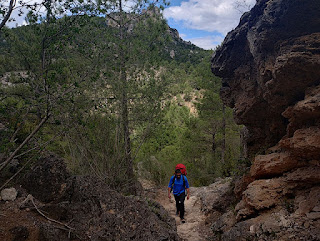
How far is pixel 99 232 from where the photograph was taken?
3666 millimetres

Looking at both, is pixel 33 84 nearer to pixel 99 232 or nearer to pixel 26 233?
pixel 26 233

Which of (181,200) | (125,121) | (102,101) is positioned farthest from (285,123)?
(102,101)

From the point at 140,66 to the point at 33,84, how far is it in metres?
4.06

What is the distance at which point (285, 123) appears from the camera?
5.20 metres

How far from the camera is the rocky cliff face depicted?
3.76 metres

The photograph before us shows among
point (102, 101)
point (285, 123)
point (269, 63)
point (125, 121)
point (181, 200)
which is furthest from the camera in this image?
point (125, 121)

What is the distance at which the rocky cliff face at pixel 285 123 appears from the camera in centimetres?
376

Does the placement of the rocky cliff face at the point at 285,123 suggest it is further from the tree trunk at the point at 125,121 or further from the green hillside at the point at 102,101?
the tree trunk at the point at 125,121

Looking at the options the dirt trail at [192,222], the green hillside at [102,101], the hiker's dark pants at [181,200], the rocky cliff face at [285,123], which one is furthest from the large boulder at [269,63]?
the dirt trail at [192,222]

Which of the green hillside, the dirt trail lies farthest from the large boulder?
the dirt trail

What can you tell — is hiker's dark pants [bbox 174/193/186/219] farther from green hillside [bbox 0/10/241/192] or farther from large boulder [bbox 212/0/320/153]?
large boulder [bbox 212/0/320/153]

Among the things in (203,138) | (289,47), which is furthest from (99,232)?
(203,138)

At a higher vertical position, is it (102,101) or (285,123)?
(102,101)

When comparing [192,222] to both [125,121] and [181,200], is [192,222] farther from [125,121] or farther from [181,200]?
[125,121]
